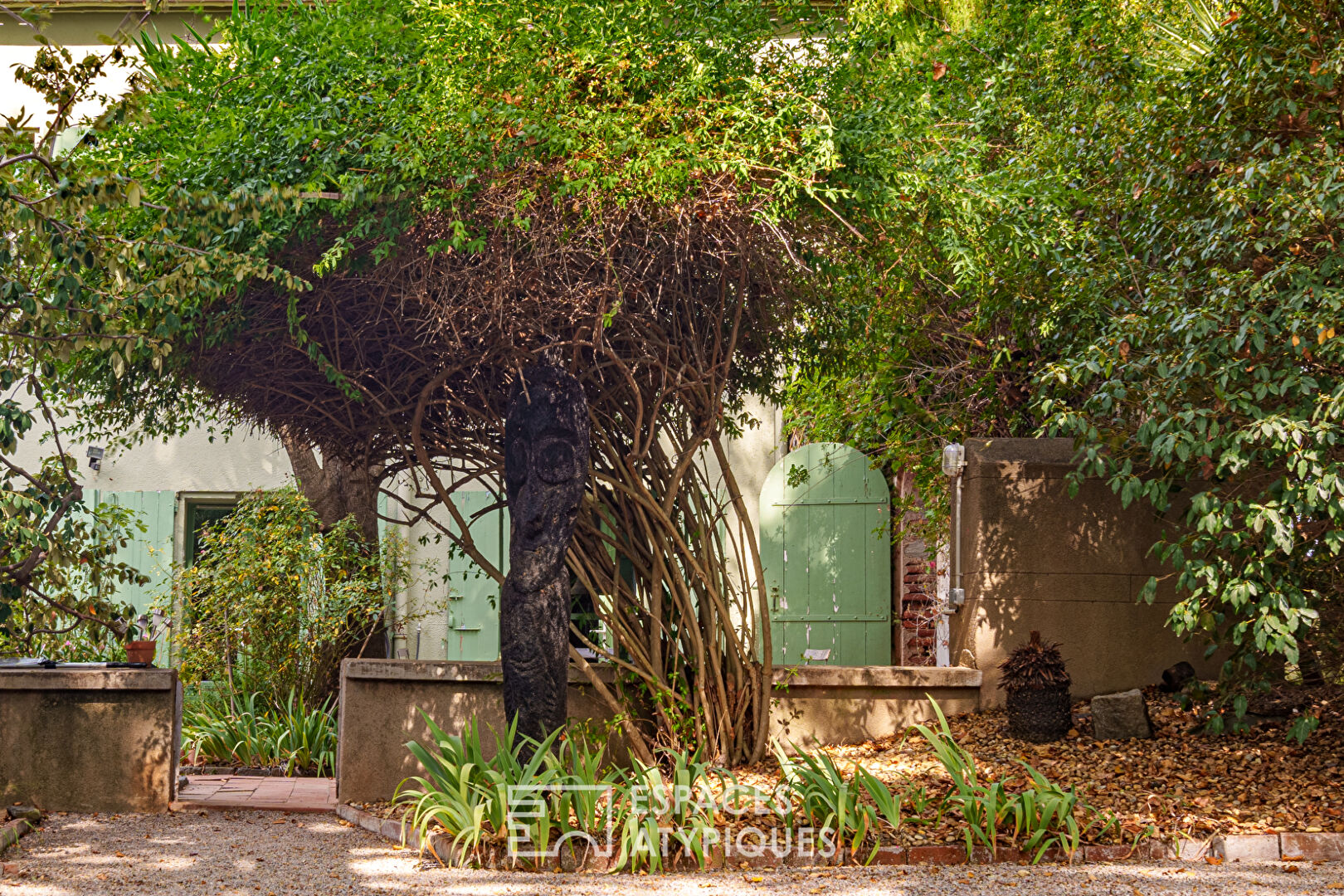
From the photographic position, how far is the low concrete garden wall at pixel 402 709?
6.42m

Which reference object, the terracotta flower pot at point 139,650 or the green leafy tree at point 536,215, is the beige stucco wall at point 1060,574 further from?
the terracotta flower pot at point 139,650

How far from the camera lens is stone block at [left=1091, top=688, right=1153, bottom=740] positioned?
6.42 metres

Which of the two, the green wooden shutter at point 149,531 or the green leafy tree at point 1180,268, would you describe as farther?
the green wooden shutter at point 149,531

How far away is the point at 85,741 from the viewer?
6.48 metres

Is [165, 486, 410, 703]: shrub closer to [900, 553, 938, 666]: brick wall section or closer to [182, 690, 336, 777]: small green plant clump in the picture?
[182, 690, 336, 777]: small green plant clump

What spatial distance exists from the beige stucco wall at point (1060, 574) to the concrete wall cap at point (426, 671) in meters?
2.46

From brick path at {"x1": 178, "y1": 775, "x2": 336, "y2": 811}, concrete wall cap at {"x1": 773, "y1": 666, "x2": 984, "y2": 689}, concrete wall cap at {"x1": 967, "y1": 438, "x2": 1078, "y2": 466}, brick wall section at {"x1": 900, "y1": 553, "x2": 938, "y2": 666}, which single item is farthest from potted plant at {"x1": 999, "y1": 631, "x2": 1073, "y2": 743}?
brick path at {"x1": 178, "y1": 775, "x2": 336, "y2": 811}

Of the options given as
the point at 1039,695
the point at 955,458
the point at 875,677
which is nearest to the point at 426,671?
the point at 875,677

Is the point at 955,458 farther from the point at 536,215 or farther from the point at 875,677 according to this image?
the point at 536,215

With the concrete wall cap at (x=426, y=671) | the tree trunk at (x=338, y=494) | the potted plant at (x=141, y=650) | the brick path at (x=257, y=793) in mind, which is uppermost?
the tree trunk at (x=338, y=494)

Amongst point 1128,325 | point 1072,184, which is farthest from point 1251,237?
point 1072,184

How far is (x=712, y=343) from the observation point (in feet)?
20.7

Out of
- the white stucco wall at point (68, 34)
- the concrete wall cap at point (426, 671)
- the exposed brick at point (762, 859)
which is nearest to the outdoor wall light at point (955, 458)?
the concrete wall cap at point (426, 671)

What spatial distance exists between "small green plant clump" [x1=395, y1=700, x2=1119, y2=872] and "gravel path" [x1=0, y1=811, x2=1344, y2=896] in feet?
0.49
